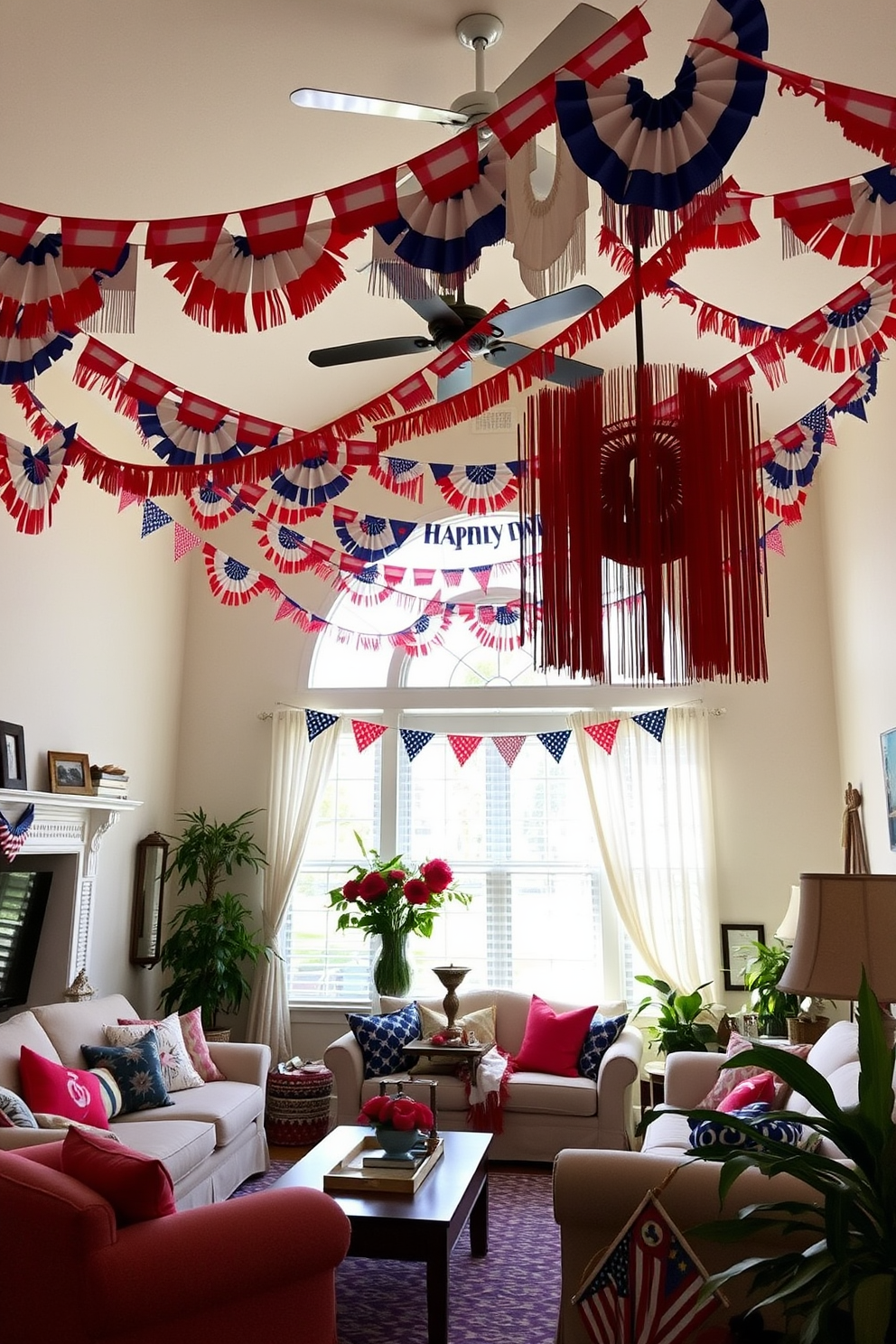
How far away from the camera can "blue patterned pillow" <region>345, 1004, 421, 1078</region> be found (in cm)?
571

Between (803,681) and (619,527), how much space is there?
5.04 meters

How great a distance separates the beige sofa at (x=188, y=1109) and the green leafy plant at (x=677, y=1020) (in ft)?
7.38

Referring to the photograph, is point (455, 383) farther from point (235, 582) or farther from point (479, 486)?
point (235, 582)

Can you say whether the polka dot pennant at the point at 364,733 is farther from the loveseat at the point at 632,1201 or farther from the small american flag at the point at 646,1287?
the small american flag at the point at 646,1287

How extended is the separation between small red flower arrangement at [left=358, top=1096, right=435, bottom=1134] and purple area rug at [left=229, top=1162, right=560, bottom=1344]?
59 cm

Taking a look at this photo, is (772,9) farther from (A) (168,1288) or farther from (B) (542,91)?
(A) (168,1288)

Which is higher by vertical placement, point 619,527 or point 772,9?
point 772,9

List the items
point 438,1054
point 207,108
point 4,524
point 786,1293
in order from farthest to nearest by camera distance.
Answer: point 4,524 < point 438,1054 < point 207,108 < point 786,1293

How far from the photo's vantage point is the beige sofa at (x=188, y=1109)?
4.17m

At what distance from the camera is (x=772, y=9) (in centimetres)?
363

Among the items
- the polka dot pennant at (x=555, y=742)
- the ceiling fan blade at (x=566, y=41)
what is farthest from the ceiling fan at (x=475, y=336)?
the polka dot pennant at (x=555, y=742)

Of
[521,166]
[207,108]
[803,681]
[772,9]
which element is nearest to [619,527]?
[521,166]

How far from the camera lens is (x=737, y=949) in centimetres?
653

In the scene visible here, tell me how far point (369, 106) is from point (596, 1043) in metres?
4.74
